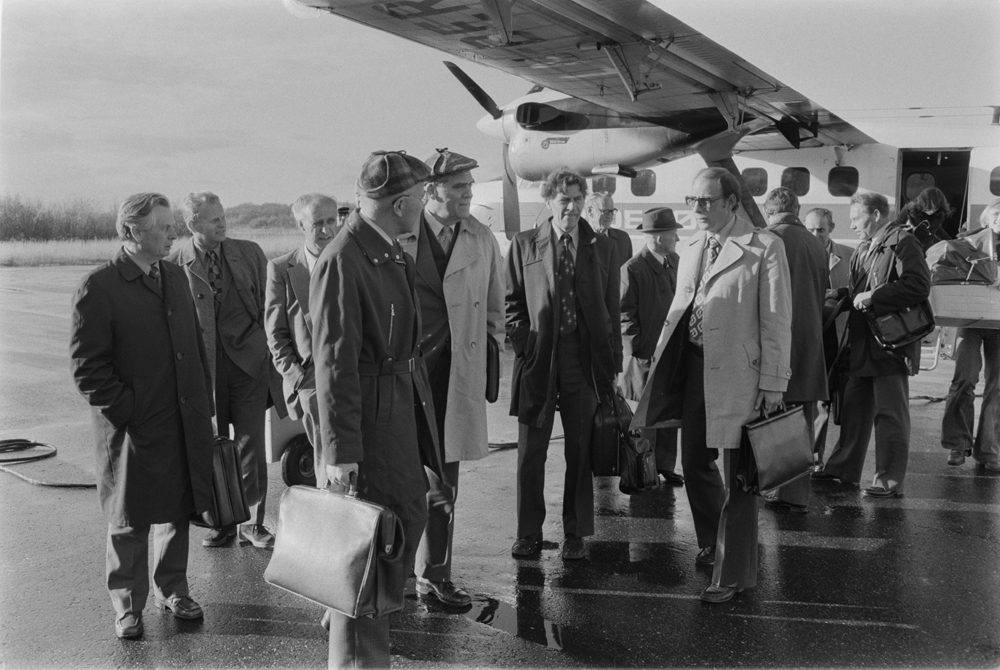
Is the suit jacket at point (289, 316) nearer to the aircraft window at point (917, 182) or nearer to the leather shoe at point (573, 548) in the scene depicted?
the leather shoe at point (573, 548)

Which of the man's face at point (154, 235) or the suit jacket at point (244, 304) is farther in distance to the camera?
the suit jacket at point (244, 304)

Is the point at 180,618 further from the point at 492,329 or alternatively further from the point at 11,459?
the point at 11,459

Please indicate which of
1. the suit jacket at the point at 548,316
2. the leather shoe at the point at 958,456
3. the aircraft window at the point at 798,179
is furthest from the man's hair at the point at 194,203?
the aircraft window at the point at 798,179

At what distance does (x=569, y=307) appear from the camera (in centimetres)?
441

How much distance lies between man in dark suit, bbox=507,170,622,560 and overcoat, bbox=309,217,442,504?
1388 mm

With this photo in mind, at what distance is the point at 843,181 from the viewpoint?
11680mm

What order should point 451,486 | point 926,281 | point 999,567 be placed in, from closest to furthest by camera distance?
point 451,486 < point 999,567 < point 926,281

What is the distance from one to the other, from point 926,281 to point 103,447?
500 centimetres

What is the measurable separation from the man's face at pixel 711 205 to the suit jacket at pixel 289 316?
208cm

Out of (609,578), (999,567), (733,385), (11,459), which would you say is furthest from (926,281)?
(11,459)

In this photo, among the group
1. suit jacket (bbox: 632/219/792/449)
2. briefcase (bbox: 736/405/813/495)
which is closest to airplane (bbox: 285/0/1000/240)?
suit jacket (bbox: 632/219/792/449)

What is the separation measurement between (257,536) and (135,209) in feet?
6.67

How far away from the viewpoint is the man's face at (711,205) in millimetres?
3943

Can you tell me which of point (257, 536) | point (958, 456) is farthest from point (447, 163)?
point (958, 456)
